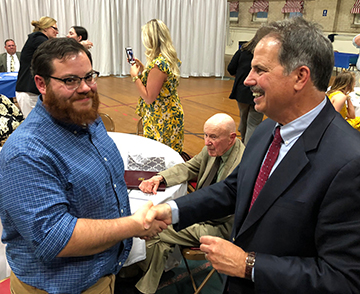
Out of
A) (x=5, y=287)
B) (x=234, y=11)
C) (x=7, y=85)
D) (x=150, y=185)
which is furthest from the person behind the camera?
(x=234, y=11)

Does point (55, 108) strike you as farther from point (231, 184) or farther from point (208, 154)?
point (208, 154)

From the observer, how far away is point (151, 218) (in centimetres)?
141

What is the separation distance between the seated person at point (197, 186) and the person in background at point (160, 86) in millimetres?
840

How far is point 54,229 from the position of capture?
1118mm

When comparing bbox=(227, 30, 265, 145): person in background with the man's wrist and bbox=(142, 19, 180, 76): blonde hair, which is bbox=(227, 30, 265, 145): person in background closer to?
bbox=(142, 19, 180, 76): blonde hair

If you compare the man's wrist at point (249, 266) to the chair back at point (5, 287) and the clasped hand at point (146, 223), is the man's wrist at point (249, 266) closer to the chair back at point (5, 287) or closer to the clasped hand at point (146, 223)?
the clasped hand at point (146, 223)

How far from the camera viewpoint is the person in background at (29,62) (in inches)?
151

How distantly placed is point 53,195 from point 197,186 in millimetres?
1496

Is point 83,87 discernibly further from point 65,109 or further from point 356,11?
point 356,11

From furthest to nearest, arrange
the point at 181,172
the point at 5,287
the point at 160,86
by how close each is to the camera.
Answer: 1. the point at 160,86
2. the point at 181,172
3. the point at 5,287

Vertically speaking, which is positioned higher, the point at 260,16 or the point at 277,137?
the point at 260,16

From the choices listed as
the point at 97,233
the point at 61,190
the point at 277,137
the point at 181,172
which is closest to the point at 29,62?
the point at 181,172

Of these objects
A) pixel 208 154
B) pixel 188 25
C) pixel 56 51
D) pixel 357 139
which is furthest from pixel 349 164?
pixel 188 25

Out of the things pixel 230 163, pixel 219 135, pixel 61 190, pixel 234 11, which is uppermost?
pixel 234 11
